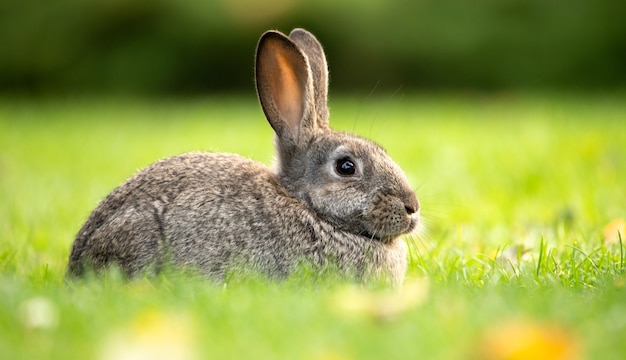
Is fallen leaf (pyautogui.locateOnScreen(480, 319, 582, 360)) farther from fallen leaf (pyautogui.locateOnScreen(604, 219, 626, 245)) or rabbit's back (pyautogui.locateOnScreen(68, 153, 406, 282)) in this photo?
fallen leaf (pyautogui.locateOnScreen(604, 219, 626, 245))

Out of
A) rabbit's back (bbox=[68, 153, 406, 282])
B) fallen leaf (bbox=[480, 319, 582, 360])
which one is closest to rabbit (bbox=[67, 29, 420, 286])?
rabbit's back (bbox=[68, 153, 406, 282])

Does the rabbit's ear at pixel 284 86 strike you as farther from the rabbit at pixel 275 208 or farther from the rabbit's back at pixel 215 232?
the rabbit's back at pixel 215 232

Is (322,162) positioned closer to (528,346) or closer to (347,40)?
(528,346)

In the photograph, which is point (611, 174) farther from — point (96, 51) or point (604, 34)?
point (96, 51)

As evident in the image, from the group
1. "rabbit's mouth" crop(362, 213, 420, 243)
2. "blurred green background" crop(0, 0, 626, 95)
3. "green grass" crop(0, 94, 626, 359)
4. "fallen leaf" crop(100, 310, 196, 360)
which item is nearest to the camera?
"fallen leaf" crop(100, 310, 196, 360)

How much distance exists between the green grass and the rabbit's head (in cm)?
36

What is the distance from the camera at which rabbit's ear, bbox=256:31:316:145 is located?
440cm

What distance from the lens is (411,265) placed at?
15.0ft

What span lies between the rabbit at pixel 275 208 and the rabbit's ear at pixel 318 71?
0.26 ft

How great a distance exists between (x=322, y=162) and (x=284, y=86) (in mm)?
443

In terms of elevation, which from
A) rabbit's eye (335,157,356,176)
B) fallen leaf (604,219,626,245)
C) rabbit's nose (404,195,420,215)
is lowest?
fallen leaf (604,219,626,245)

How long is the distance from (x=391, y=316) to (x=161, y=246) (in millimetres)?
1479

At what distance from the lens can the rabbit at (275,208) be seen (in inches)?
159

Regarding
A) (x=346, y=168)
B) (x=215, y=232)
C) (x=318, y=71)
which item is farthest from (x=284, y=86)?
(x=215, y=232)
